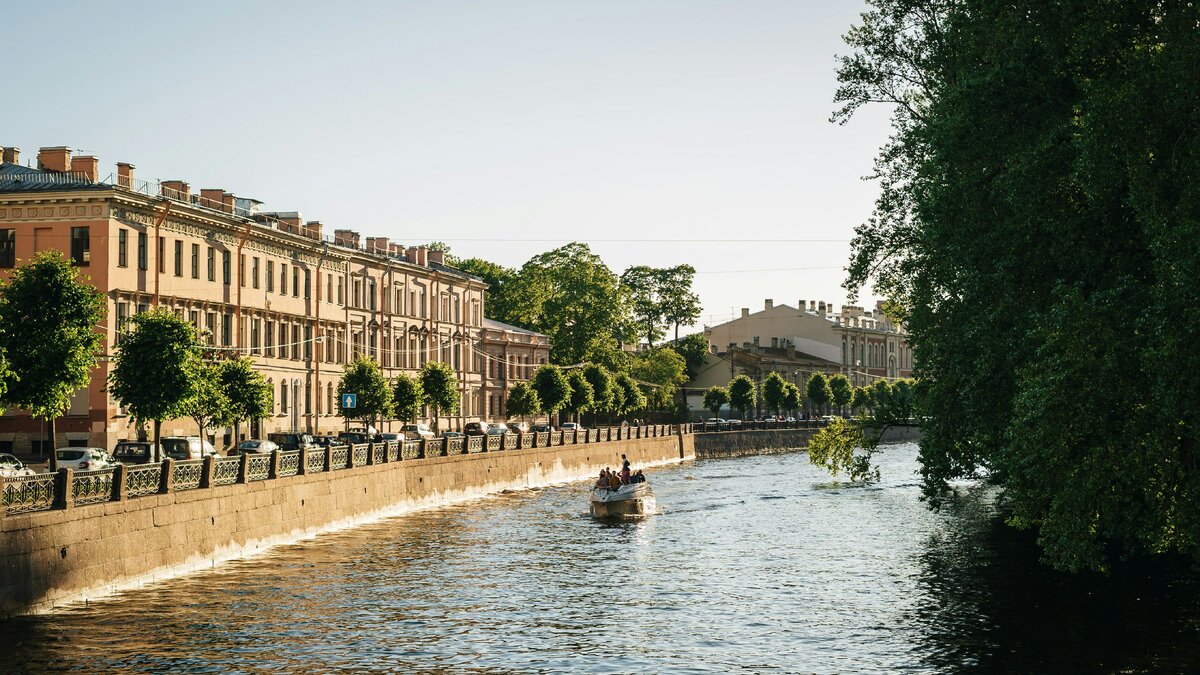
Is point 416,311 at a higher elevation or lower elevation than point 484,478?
higher

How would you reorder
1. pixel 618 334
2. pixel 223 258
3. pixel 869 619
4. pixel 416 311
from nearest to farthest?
pixel 869 619 → pixel 223 258 → pixel 416 311 → pixel 618 334

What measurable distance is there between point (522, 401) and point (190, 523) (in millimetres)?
56511

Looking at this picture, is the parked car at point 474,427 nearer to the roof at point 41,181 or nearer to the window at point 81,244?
the window at point 81,244

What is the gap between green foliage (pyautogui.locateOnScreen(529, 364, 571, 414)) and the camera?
90.6 meters

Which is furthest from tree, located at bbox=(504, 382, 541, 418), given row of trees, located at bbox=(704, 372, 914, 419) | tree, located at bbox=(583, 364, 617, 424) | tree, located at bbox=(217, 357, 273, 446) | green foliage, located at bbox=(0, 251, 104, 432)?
green foliage, located at bbox=(0, 251, 104, 432)

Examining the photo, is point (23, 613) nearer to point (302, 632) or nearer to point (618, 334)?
point (302, 632)

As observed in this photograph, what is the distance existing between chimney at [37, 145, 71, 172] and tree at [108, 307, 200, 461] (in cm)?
1801

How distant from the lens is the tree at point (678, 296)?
138 m

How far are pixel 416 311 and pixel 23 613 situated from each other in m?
67.0

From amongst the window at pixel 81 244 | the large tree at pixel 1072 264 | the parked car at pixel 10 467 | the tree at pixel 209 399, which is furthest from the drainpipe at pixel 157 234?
the large tree at pixel 1072 264

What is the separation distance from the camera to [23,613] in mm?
25078

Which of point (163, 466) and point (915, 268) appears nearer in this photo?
point (163, 466)

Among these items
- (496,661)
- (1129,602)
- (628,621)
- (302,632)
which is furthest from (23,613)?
(1129,602)

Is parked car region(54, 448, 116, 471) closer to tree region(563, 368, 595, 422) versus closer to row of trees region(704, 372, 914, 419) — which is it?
tree region(563, 368, 595, 422)
